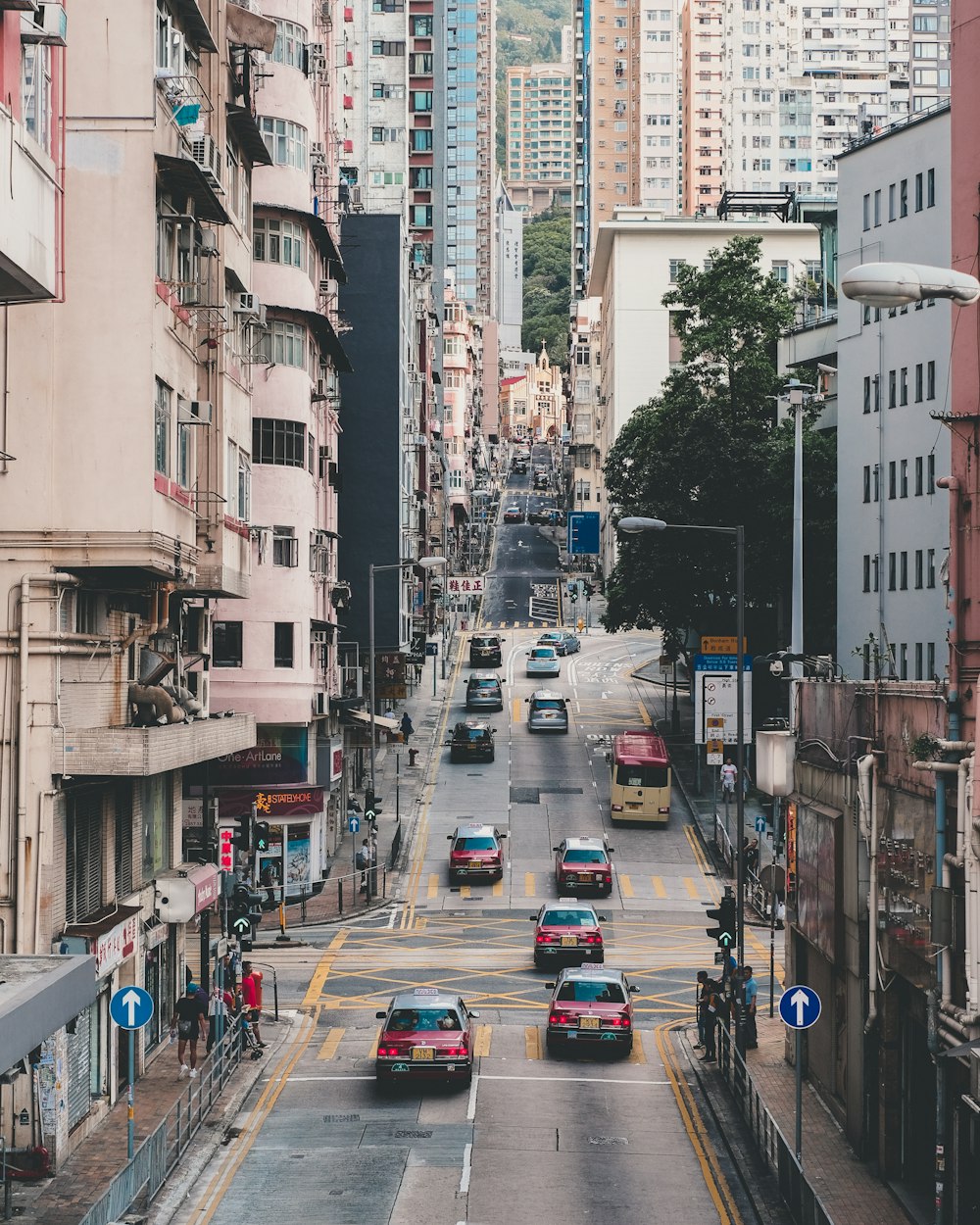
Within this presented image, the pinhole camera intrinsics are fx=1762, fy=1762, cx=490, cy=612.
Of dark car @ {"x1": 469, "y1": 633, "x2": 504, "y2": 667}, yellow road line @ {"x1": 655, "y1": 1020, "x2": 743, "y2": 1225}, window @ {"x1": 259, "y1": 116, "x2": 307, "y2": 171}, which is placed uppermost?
window @ {"x1": 259, "y1": 116, "x2": 307, "y2": 171}

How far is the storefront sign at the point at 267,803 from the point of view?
4950cm

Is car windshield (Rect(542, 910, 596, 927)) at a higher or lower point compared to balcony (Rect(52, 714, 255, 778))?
lower

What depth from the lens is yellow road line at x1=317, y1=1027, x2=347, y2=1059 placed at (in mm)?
31466

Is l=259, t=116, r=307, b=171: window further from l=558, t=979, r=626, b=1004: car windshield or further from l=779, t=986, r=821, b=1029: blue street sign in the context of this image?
l=779, t=986, r=821, b=1029: blue street sign

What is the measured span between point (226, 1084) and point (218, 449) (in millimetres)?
11166

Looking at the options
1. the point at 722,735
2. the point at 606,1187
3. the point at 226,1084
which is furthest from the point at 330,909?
the point at 606,1187

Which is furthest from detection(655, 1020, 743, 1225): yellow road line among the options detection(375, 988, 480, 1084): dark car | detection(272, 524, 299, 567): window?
detection(272, 524, 299, 567): window

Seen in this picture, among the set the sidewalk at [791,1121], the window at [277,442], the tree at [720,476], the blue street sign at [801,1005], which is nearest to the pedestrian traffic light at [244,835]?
the window at [277,442]

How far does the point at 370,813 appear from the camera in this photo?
169 ft

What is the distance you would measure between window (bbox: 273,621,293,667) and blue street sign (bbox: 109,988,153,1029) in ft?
91.4

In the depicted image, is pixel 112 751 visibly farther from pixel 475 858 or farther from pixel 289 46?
pixel 289 46

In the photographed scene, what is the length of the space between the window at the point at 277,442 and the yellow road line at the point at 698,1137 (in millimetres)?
21922

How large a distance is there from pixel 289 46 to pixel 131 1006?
35233mm

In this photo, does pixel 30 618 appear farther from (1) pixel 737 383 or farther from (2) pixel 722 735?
(1) pixel 737 383
